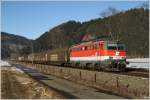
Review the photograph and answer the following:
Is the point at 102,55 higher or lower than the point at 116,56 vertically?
higher

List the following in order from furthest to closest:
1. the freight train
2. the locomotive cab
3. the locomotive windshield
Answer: the locomotive windshield < the freight train < the locomotive cab

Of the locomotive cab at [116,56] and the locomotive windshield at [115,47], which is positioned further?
the locomotive windshield at [115,47]

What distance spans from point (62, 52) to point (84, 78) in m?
29.4

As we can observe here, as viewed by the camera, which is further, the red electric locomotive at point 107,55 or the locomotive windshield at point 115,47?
the locomotive windshield at point 115,47

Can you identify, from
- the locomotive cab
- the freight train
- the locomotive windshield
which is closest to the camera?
the locomotive cab

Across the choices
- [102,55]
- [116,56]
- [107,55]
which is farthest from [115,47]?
[102,55]

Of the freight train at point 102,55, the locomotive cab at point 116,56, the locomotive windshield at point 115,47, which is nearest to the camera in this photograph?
the locomotive cab at point 116,56

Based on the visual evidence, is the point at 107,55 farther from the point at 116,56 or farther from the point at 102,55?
the point at 116,56

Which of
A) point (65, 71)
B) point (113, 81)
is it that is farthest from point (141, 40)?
point (113, 81)

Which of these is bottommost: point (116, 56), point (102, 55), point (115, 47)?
point (116, 56)

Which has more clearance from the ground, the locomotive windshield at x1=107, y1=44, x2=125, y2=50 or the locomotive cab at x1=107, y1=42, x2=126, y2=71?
the locomotive windshield at x1=107, y1=44, x2=125, y2=50

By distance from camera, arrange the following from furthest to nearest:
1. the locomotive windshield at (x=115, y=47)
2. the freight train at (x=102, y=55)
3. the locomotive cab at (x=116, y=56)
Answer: the locomotive windshield at (x=115, y=47), the freight train at (x=102, y=55), the locomotive cab at (x=116, y=56)

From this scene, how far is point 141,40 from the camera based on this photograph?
337 ft

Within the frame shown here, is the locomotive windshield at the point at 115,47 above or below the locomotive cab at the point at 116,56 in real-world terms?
above
